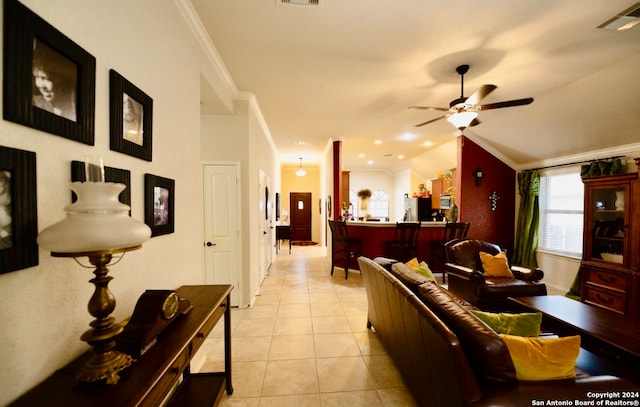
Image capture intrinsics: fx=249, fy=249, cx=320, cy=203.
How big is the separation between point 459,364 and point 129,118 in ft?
6.61

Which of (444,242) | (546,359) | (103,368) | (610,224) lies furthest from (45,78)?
(610,224)

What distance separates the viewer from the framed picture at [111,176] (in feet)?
3.12

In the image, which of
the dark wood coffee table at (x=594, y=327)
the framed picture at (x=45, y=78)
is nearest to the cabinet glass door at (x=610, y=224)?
the dark wood coffee table at (x=594, y=327)

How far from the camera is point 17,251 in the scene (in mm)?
740

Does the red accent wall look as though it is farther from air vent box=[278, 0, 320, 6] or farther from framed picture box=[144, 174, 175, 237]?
framed picture box=[144, 174, 175, 237]

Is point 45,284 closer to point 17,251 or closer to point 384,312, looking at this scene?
point 17,251

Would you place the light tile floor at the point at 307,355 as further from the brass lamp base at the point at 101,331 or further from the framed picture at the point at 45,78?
the framed picture at the point at 45,78

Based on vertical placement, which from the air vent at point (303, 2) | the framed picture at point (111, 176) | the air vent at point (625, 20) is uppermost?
the air vent at point (303, 2)

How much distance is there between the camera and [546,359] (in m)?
1.21

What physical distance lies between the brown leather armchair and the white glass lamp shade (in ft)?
11.6

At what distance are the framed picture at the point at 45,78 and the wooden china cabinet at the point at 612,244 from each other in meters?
5.22

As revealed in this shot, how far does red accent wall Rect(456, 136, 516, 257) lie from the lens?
5.09 metres

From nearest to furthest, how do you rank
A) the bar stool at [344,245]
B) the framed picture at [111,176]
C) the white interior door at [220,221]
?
the framed picture at [111,176] → the white interior door at [220,221] → the bar stool at [344,245]

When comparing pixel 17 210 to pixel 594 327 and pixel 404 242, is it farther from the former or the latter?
pixel 404 242
